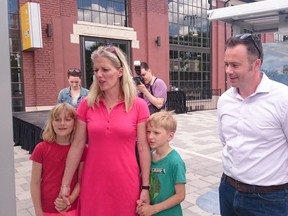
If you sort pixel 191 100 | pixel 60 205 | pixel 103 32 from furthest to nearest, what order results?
1. pixel 191 100
2. pixel 103 32
3. pixel 60 205

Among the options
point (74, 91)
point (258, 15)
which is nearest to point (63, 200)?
point (258, 15)

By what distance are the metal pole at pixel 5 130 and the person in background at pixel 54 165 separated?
844 mm

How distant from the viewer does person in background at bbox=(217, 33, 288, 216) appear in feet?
5.79

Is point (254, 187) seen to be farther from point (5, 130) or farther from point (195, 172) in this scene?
point (195, 172)

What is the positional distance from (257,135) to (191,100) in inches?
578

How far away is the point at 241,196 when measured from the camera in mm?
1889

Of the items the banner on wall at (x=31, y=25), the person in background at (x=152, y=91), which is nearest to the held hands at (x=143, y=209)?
the person in background at (x=152, y=91)

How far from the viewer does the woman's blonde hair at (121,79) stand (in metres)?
1.93

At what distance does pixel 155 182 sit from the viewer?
6.70ft

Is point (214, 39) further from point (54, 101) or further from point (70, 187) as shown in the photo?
point (70, 187)

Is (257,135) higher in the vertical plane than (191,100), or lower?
higher

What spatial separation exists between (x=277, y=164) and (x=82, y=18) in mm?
11533

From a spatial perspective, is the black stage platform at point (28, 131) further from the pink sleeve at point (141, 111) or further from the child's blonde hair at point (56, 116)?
the pink sleeve at point (141, 111)

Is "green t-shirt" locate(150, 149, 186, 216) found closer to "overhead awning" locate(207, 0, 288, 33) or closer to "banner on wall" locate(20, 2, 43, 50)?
"overhead awning" locate(207, 0, 288, 33)
